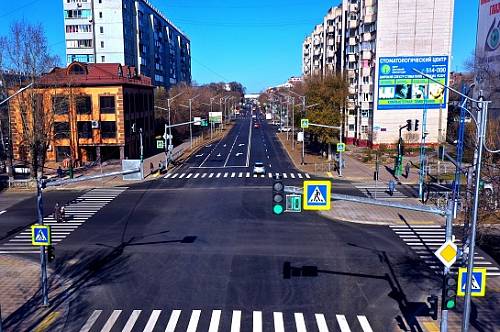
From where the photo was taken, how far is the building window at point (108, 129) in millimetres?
61094

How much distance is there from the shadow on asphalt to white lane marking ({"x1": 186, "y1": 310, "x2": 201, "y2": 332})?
5.11 metres

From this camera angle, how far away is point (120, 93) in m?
60.3

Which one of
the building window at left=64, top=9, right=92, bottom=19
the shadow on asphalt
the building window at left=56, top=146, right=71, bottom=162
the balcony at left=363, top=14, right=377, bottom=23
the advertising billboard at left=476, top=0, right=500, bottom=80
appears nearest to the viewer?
the shadow on asphalt

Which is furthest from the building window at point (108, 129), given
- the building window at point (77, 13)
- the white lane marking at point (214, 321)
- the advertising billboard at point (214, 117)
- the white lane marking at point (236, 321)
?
the white lane marking at point (236, 321)

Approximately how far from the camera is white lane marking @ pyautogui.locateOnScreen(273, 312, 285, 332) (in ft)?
53.4

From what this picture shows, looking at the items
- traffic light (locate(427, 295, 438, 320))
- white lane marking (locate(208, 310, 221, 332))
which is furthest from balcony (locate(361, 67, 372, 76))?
white lane marking (locate(208, 310, 221, 332))

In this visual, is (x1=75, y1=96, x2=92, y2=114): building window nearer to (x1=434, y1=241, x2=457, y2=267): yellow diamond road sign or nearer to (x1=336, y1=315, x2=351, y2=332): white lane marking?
(x1=336, y1=315, x2=351, y2=332): white lane marking

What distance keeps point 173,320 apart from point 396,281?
10.3 m

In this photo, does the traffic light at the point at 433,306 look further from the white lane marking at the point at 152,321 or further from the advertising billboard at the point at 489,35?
the advertising billboard at the point at 489,35

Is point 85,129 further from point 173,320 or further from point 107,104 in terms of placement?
point 173,320

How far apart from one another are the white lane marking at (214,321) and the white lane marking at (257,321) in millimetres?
1381

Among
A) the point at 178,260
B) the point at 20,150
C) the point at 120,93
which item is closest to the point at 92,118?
the point at 120,93

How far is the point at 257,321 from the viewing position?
16.8 metres

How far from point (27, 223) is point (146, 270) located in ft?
47.9
